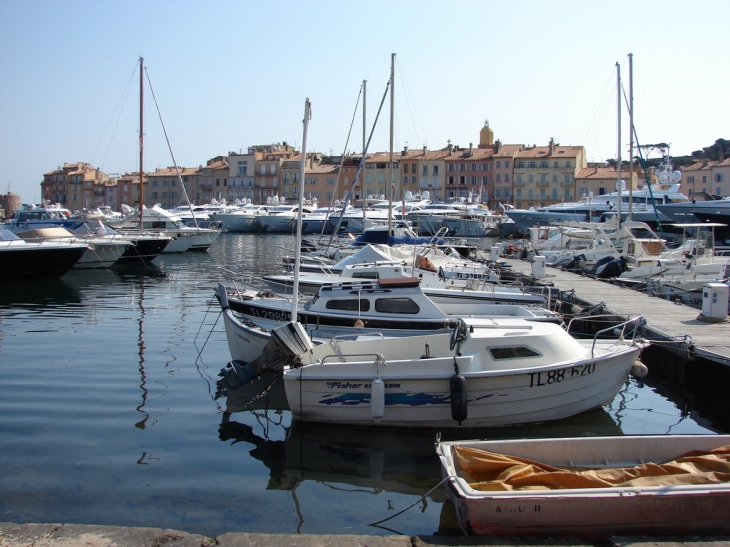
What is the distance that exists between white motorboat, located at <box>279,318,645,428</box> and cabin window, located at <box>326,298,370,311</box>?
3904mm

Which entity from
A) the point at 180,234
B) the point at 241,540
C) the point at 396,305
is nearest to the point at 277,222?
the point at 180,234

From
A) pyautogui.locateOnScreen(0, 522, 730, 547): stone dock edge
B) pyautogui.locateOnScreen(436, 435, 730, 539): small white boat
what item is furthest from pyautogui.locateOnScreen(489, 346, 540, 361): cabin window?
pyautogui.locateOnScreen(0, 522, 730, 547): stone dock edge

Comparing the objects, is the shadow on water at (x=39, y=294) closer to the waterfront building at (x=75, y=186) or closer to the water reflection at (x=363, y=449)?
the water reflection at (x=363, y=449)

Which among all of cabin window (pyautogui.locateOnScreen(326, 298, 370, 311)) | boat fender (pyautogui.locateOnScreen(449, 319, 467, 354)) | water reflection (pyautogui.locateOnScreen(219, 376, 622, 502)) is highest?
boat fender (pyautogui.locateOnScreen(449, 319, 467, 354))

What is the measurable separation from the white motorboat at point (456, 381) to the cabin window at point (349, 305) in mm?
3904

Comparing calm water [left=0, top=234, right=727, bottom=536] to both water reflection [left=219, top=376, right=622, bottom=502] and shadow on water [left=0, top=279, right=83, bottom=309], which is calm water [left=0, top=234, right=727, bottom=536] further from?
shadow on water [left=0, top=279, right=83, bottom=309]

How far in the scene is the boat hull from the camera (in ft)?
34.4

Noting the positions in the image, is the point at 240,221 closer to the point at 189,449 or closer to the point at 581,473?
the point at 189,449

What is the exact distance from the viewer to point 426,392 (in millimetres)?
10523

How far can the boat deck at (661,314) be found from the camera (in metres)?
13.8

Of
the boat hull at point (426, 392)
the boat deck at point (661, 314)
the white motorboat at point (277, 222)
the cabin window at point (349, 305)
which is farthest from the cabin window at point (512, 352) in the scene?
the white motorboat at point (277, 222)

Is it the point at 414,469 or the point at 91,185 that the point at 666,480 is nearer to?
the point at 414,469

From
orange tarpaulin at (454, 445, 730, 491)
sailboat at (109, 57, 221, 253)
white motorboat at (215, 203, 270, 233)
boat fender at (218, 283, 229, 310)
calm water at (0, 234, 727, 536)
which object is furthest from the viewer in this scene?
white motorboat at (215, 203, 270, 233)

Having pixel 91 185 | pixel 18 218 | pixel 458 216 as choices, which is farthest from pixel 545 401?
pixel 91 185
